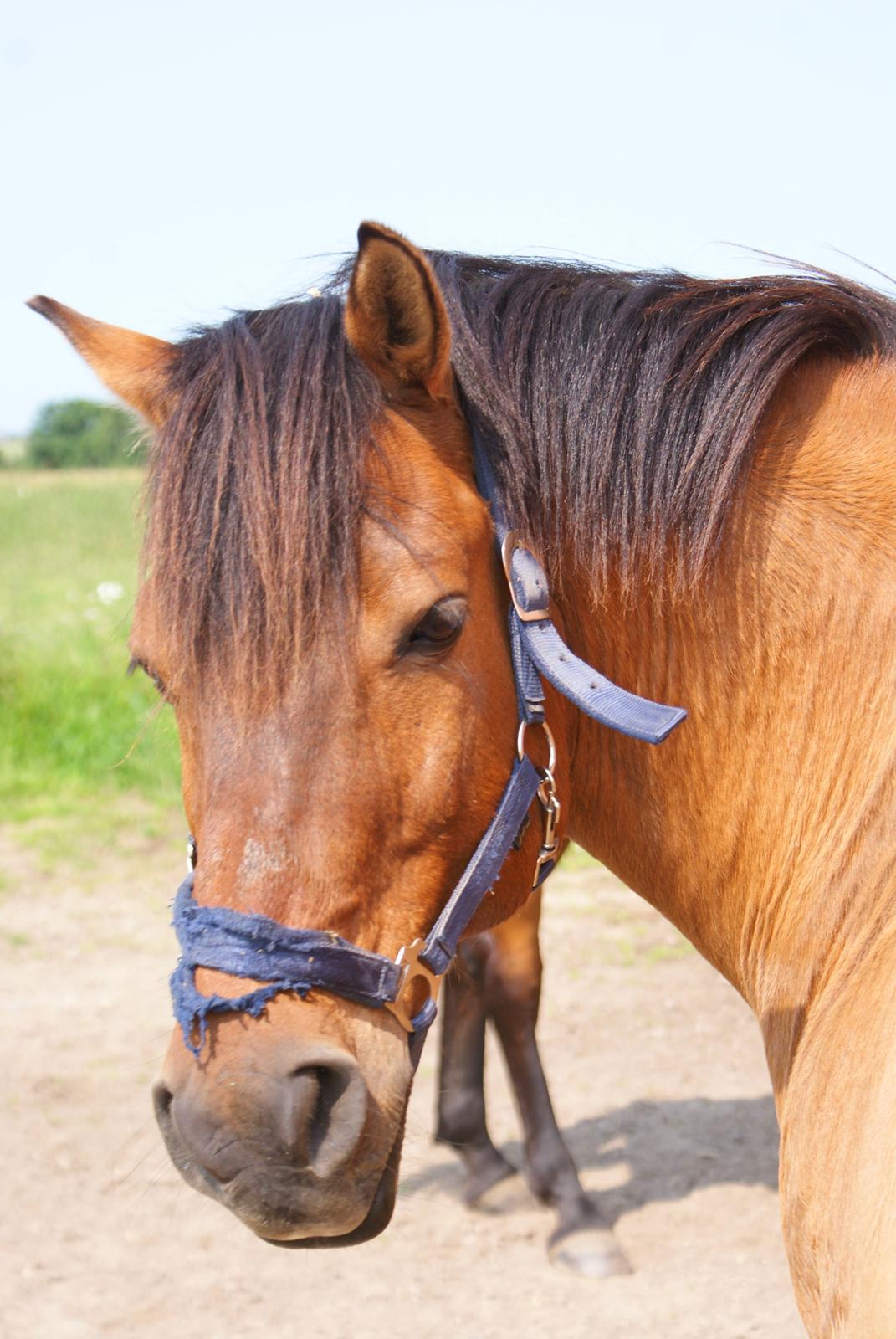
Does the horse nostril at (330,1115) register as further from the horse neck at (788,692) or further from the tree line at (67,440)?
the tree line at (67,440)

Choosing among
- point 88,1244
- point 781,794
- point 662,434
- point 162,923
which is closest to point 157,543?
point 662,434

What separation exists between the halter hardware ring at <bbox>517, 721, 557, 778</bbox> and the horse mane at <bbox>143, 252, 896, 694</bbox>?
10.6 inches

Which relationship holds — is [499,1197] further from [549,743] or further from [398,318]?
[398,318]

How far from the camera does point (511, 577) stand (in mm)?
1893

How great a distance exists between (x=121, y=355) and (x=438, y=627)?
0.92 m

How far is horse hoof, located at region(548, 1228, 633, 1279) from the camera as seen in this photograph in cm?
381

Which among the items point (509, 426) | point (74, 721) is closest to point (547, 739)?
point (509, 426)

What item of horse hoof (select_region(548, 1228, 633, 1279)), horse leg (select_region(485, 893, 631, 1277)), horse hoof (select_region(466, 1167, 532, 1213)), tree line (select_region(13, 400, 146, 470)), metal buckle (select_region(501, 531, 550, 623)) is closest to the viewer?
metal buckle (select_region(501, 531, 550, 623))

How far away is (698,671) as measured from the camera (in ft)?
6.64

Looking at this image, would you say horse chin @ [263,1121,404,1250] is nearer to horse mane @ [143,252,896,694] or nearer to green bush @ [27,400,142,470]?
horse mane @ [143,252,896,694]

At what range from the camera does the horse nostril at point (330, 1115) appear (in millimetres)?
1664

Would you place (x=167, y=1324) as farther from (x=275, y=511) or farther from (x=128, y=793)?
(x=128, y=793)

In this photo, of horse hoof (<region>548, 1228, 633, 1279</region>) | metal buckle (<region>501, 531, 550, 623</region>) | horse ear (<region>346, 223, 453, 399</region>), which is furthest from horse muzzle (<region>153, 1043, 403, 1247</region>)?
horse hoof (<region>548, 1228, 633, 1279</region>)

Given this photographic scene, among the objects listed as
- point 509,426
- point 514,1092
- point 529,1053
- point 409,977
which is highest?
point 509,426
